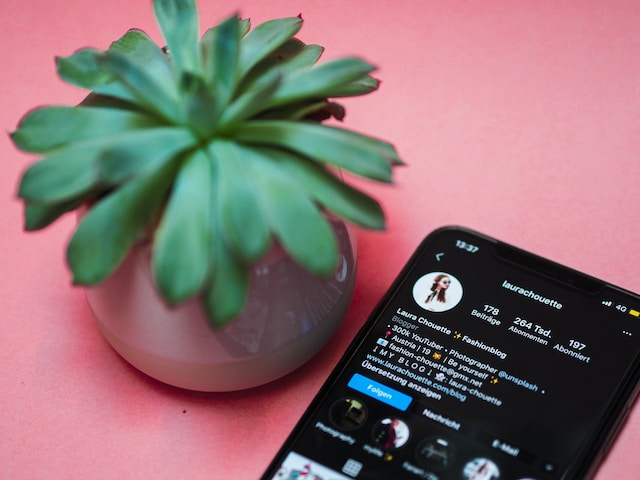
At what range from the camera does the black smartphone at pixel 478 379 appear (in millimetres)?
562

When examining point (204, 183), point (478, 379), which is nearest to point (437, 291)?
point (478, 379)

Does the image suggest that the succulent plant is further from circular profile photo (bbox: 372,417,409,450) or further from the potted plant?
circular profile photo (bbox: 372,417,409,450)

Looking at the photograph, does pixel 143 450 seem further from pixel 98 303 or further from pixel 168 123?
pixel 168 123

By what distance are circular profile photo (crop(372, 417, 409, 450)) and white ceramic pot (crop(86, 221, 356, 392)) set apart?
0.06 m

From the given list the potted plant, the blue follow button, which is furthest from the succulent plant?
the blue follow button

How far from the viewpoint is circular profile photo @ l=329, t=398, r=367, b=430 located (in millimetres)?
577

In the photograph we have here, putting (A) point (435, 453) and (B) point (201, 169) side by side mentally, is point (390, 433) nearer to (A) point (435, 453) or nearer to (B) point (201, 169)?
(A) point (435, 453)

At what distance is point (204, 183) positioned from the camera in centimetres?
49

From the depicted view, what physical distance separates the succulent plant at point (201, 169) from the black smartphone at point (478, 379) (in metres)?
0.13

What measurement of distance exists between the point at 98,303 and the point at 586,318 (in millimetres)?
310

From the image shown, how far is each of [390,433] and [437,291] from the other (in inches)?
4.4

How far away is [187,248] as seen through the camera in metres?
0.47

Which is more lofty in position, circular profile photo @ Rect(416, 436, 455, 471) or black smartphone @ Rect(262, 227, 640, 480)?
black smartphone @ Rect(262, 227, 640, 480)

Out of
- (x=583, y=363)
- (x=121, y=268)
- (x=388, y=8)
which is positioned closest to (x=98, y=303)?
(x=121, y=268)
